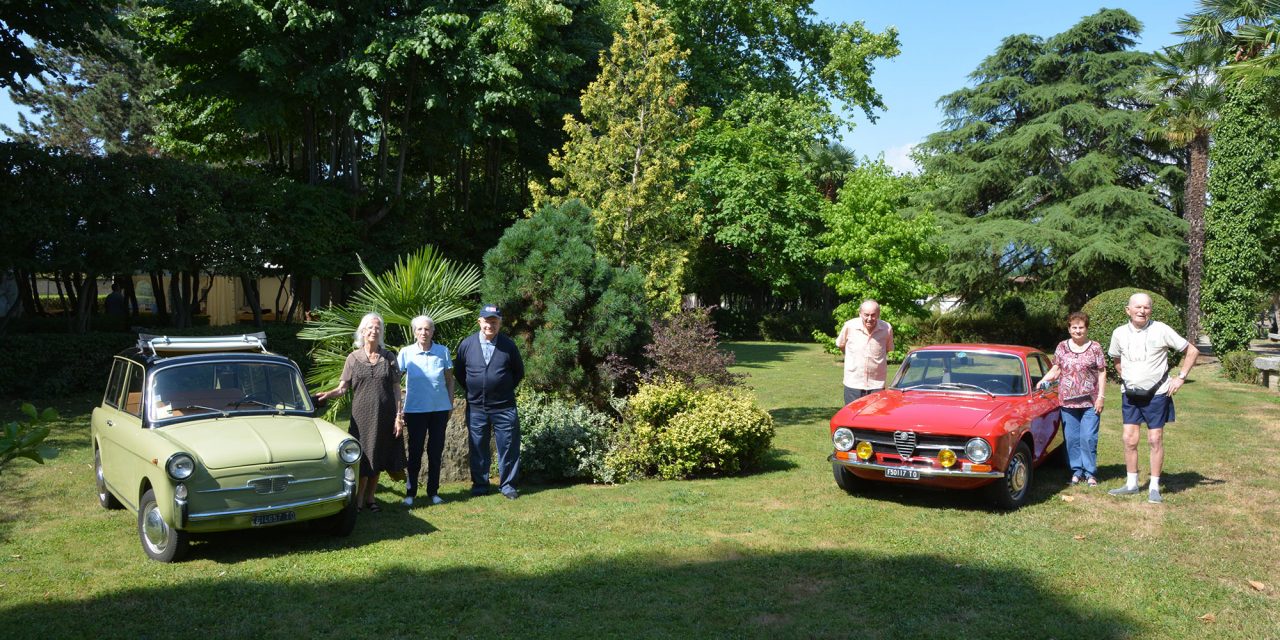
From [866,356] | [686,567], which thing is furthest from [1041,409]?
[686,567]

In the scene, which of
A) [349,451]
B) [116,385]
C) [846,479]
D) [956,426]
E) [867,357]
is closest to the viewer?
[349,451]

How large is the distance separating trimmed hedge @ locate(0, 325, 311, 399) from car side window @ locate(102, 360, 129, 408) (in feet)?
25.6

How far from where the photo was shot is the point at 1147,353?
8484 millimetres

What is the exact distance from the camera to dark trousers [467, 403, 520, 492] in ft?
29.6

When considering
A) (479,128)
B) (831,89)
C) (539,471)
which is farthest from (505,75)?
(831,89)

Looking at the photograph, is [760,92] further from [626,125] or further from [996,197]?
[626,125]

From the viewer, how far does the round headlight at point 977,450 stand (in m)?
7.88

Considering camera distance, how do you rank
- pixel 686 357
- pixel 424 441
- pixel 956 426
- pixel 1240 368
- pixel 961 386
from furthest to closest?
1. pixel 1240 368
2. pixel 686 357
3. pixel 961 386
4. pixel 424 441
5. pixel 956 426

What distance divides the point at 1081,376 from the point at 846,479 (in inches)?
108

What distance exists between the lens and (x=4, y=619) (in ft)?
17.8

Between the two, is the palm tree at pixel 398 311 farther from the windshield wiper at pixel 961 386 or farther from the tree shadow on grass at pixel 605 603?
the windshield wiper at pixel 961 386

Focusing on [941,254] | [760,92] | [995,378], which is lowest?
[995,378]

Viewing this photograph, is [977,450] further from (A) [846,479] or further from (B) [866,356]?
(B) [866,356]

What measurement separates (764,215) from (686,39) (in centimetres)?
746
